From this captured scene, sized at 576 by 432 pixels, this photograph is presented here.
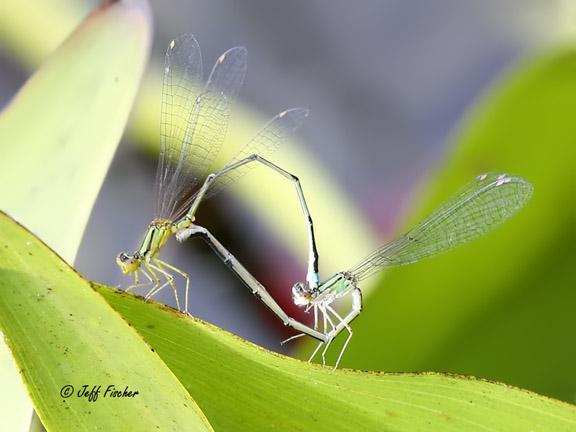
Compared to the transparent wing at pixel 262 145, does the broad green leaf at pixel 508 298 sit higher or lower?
lower

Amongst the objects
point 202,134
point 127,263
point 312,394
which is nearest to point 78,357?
point 312,394

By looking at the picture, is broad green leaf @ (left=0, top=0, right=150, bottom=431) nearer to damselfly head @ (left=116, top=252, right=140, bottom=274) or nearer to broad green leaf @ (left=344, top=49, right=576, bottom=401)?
damselfly head @ (left=116, top=252, right=140, bottom=274)

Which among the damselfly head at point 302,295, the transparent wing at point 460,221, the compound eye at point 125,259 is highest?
the compound eye at point 125,259

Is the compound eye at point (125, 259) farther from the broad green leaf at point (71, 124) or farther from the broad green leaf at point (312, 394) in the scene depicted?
the broad green leaf at point (312, 394)

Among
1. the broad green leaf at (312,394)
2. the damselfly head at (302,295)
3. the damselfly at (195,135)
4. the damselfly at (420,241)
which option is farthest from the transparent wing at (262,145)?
the broad green leaf at (312,394)

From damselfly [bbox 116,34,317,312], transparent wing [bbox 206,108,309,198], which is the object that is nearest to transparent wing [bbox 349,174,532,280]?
damselfly [bbox 116,34,317,312]

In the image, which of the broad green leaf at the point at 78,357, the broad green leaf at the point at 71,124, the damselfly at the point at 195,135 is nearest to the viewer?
the broad green leaf at the point at 78,357

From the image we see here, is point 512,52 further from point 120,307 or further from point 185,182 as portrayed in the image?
point 120,307
